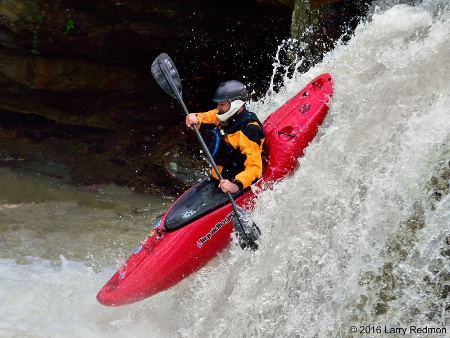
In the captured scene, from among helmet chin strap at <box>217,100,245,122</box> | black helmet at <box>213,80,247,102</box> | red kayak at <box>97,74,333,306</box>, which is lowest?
red kayak at <box>97,74,333,306</box>

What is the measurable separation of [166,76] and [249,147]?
1.09m

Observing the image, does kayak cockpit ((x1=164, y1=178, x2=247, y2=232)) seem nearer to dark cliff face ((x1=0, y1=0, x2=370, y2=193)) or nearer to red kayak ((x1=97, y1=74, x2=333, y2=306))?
red kayak ((x1=97, y1=74, x2=333, y2=306))

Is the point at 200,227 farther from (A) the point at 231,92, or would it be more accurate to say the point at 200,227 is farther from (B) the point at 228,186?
(A) the point at 231,92

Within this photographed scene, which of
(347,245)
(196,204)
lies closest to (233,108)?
(196,204)

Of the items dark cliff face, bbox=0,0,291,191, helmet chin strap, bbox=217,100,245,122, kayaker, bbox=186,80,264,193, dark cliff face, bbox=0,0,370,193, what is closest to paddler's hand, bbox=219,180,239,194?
kayaker, bbox=186,80,264,193

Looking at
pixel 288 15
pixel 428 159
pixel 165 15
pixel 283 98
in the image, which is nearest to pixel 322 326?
pixel 428 159

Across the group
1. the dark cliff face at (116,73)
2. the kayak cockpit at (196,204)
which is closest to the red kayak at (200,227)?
the kayak cockpit at (196,204)

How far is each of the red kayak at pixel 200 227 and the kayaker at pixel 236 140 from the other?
6.6 inches

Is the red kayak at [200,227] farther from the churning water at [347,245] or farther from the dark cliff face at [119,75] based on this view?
the dark cliff face at [119,75]

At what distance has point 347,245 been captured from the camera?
3740mm

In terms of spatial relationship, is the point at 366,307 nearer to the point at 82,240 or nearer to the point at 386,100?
the point at 386,100

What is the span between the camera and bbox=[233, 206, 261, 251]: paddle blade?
4207mm

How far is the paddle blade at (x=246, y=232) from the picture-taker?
4207 mm

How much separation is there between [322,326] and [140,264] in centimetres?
164
